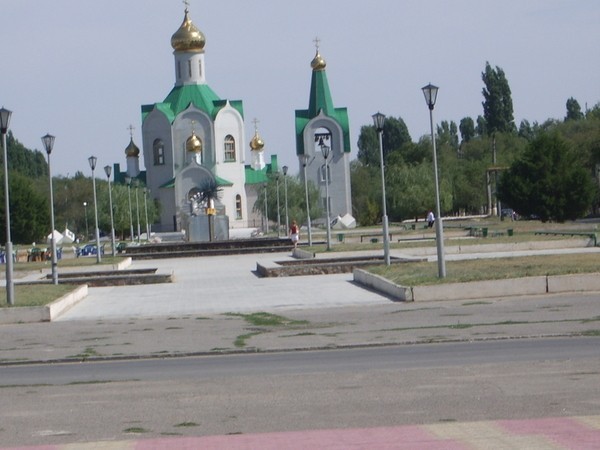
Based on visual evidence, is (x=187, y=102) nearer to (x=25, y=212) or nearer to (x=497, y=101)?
(x=25, y=212)

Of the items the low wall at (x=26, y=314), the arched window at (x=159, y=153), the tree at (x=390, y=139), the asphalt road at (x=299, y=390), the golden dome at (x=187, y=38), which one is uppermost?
the golden dome at (x=187, y=38)

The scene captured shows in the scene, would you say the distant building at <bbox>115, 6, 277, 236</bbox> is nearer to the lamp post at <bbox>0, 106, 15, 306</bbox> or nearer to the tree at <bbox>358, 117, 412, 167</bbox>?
the tree at <bbox>358, 117, 412, 167</bbox>

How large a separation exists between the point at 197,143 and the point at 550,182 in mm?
35536

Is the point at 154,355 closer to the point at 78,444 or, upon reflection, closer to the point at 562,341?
the point at 562,341

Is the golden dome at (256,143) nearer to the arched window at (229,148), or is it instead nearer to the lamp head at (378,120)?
the arched window at (229,148)

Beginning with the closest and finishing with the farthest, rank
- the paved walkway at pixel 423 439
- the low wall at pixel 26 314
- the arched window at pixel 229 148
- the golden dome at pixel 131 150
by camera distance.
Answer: the paved walkway at pixel 423 439 → the low wall at pixel 26 314 → the arched window at pixel 229 148 → the golden dome at pixel 131 150

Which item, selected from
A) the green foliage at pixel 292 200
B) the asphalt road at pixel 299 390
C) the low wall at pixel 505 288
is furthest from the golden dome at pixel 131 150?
the asphalt road at pixel 299 390

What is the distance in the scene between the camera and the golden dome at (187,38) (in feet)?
309

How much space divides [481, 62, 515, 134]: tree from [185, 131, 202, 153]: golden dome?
3080 centimetres

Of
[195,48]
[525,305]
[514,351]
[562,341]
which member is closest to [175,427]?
[514,351]

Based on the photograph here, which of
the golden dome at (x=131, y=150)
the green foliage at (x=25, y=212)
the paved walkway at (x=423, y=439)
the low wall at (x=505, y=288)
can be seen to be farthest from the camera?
the golden dome at (x=131, y=150)

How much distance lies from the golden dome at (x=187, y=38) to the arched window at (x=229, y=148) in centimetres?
756

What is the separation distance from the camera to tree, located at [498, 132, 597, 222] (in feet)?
217

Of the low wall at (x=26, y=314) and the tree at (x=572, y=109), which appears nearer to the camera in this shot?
the low wall at (x=26, y=314)
